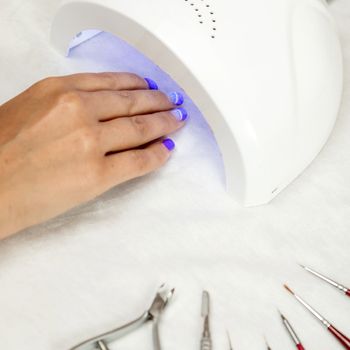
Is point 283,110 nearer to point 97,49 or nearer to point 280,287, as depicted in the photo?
point 280,287

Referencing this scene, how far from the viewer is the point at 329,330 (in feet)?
2.28

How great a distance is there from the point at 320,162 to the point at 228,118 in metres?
0.22

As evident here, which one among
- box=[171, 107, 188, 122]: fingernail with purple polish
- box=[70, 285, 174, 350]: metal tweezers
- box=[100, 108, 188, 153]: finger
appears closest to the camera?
box=[70, 285, 174, 350]: metal tweezers

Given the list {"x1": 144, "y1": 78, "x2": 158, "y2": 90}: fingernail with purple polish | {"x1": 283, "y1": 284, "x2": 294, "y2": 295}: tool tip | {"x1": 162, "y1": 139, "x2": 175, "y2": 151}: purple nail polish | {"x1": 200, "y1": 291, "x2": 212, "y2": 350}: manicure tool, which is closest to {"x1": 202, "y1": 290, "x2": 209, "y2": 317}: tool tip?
{"x1": 200, "y1": 291, "x2": 212, "y2": 350}: manicure tool

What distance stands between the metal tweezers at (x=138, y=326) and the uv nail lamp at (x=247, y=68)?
192 millimetres

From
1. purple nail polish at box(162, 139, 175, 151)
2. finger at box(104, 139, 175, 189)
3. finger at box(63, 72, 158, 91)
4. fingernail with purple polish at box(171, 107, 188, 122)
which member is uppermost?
finger at box(63, 72, 158, 91)

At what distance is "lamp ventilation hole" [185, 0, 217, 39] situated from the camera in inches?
28.4

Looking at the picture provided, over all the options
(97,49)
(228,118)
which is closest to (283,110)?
(228,118)

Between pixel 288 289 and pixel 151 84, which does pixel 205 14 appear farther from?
pixel 288 289

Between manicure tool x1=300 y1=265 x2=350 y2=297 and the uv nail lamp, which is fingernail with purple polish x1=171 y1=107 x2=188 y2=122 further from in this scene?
manicure tool x1=300 y1=265 x2=350 y2=297

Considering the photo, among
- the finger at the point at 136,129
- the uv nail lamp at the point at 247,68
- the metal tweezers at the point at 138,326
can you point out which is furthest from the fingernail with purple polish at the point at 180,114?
the metal tweezers at the point at 138,326

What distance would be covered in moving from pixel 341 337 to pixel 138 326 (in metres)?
0.25

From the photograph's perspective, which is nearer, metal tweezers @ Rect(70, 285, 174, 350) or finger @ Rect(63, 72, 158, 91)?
metal tweezers @ Rect(70, 285, 174, 350)

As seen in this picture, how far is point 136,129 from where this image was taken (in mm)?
763
